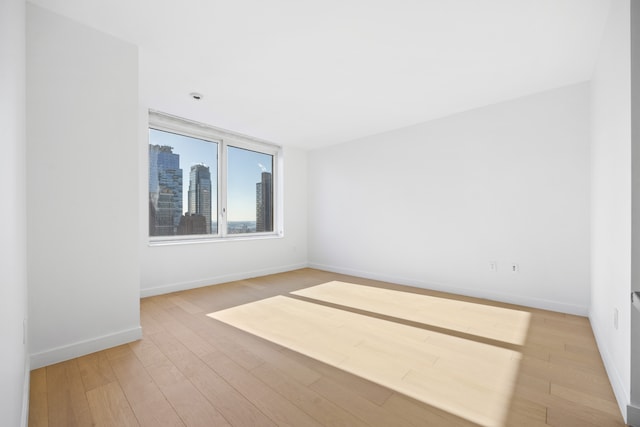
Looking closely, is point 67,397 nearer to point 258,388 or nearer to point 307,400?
point 258,388

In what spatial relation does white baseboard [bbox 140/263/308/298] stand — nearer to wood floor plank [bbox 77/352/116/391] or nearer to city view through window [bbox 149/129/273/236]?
city view through window [bbox 149/129/273/236]

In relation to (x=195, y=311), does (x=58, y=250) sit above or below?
above

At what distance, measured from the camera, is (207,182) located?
459 cm

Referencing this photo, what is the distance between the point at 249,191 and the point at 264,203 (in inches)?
16.4

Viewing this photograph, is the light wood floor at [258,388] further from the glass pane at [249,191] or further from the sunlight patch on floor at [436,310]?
the glass pane at [249,191]

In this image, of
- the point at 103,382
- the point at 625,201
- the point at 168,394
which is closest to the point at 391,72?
the point at 625,201

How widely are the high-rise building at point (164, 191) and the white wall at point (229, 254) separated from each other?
37 cm

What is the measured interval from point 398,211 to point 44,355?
4178 mm

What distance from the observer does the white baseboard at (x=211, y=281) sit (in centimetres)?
371

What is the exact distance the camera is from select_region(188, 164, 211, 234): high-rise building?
4410mm

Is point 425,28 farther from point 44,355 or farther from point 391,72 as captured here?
point 44,355

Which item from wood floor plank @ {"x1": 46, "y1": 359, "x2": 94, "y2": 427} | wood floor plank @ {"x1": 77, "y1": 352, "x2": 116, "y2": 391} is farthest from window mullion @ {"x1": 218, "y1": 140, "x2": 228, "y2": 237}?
wood floor plank @ {"x1": 46, "y1": 359, "x2": 94, "y2": 427}

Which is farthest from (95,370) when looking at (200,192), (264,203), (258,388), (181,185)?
(264,203)

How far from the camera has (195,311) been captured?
10.2ft
